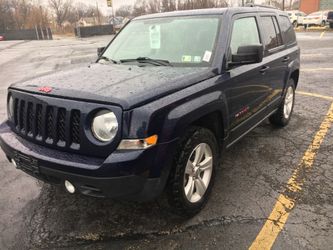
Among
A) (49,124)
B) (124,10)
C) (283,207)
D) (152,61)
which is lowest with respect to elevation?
(283,207)

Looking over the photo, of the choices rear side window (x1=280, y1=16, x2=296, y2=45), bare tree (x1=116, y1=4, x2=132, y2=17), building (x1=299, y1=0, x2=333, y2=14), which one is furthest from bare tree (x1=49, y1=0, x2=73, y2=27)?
rear side window (x1=280, y1=16, x2=296, y2=45)

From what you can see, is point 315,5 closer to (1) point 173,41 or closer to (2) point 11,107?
(1) point 173,41

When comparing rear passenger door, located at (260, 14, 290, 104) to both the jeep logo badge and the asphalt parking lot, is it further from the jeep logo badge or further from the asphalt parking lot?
the jeep logo badge

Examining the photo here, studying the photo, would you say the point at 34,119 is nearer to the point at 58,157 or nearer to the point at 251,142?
the point at 58,157

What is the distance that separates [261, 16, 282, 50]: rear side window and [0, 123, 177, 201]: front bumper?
252 cm

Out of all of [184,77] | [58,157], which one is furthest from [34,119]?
[184,77]

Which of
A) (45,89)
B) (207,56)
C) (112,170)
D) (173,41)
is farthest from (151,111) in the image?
(173,41)

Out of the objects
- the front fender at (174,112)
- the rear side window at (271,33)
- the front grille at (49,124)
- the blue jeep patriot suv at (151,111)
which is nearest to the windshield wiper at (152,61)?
the blue jeep patriot suv at (151,111)

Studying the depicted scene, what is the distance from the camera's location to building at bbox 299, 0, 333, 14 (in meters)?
51.1

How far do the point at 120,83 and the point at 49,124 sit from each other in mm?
672

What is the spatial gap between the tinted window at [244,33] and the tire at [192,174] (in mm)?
1116

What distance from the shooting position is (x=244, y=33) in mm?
3941

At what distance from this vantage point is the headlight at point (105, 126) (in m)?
2.53

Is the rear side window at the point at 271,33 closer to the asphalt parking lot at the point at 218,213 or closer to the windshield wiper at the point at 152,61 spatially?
the asphalt parking lot at the point at 218,213
